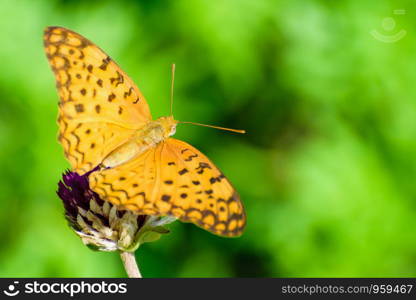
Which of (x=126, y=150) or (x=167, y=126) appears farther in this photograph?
(x=167, y=126)

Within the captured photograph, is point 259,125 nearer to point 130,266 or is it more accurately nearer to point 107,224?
point 107,224

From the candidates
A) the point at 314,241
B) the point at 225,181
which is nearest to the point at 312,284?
the point at 314,241

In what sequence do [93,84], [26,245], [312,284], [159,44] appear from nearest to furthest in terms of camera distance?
[93,84]
[312,284]
[26,245]
[159,44]

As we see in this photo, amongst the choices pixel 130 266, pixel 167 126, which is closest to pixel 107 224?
pixel 130 266

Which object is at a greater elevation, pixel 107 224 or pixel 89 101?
pixel 89 101

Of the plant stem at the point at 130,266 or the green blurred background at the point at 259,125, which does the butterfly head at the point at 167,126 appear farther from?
the green blurred background at the point at 259,125

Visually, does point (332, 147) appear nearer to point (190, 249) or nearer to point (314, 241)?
point (314, 241)
